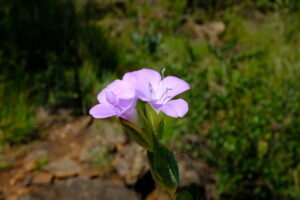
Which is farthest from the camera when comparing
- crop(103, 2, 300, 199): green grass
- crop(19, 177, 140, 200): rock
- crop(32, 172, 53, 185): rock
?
crop(32, 172, 53, 185): rock

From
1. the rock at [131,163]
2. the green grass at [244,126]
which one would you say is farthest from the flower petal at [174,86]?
the rock at [131,163]

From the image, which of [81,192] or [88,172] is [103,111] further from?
[88,172]

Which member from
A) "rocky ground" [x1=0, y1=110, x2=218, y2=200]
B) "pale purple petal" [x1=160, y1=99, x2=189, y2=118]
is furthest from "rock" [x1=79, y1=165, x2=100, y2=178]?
"pale purple petal" [x1=160, y1=99, x2=189, y2=118]

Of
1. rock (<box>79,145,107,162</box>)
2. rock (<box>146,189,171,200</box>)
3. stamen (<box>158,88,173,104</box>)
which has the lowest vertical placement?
rock (<box>146,189,171,200</box>)

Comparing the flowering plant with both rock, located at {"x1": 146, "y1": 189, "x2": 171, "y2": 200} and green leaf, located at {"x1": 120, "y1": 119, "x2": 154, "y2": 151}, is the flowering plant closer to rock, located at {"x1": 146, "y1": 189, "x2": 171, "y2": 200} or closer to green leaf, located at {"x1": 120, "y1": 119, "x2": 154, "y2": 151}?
green leaf, located at {"x1": 120, "y1": 119, "x2": 154, "y2": 151}

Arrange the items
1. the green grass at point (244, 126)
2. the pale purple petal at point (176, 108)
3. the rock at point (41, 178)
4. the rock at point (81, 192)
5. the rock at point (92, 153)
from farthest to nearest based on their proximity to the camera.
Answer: the rock at point (92, 153) < the rock at point (41, 178) < the rock at point (81, 192) < the green grass at point (244, 126) < the pale purple petal at point (176, 108)

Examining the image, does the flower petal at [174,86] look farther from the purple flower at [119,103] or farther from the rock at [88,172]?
the rock at [88,172]

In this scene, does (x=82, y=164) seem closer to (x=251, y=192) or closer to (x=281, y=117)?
(x=251, y=192)
